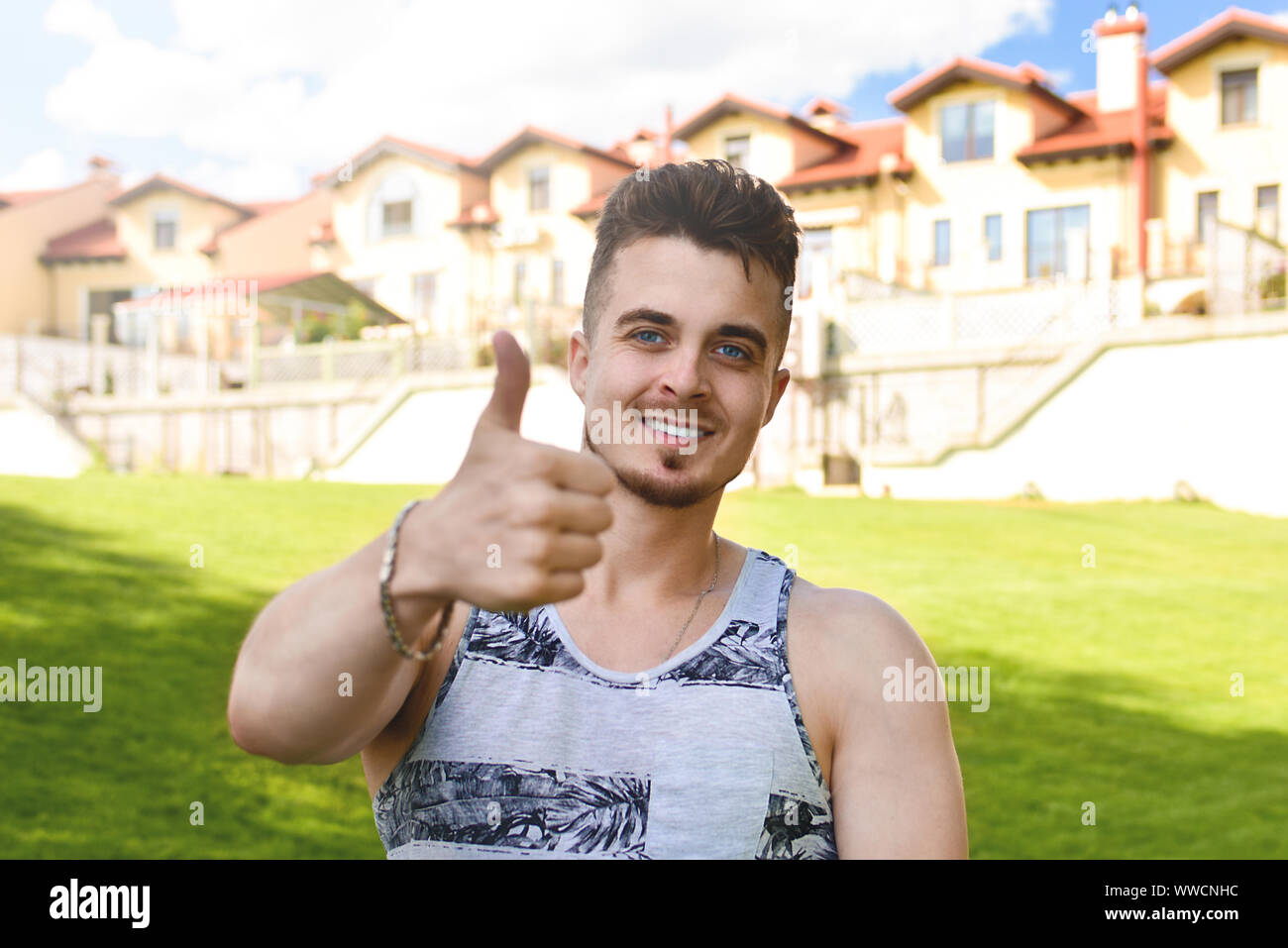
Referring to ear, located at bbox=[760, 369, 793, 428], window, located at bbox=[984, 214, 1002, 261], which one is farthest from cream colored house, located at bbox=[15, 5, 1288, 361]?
ear, located at bbox=[760, 369, 793, 428]

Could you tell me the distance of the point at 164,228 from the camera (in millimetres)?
44750

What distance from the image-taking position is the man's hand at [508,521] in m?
1.60

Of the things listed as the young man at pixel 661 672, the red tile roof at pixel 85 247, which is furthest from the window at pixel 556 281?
the young man at pixel 661 672

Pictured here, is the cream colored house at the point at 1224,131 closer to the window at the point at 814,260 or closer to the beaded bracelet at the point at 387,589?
the window at the point at 814,260

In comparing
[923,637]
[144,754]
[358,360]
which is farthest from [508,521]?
[358,360]

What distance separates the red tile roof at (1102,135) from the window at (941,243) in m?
2.59

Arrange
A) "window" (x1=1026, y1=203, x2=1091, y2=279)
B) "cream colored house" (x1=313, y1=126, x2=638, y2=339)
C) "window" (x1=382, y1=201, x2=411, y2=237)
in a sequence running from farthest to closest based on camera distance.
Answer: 1. "window" (x1=382, y1=201, x2=411, y2=237)
2. "cream colored house" (x1=313, y1=126, x2=638, y2=339)
3. "window" (x1=1026, y1=203, x2=1091, y2=279)

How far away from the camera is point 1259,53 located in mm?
29141

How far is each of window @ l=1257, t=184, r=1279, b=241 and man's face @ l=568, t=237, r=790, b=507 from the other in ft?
100

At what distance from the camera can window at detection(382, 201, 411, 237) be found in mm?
40750

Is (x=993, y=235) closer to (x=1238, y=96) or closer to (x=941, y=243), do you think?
(x=941, y=243)

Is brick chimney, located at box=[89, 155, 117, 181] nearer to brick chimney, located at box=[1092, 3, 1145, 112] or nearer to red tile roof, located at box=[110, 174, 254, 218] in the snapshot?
red tile roof, located at box=[110, 174, 254, 218]
